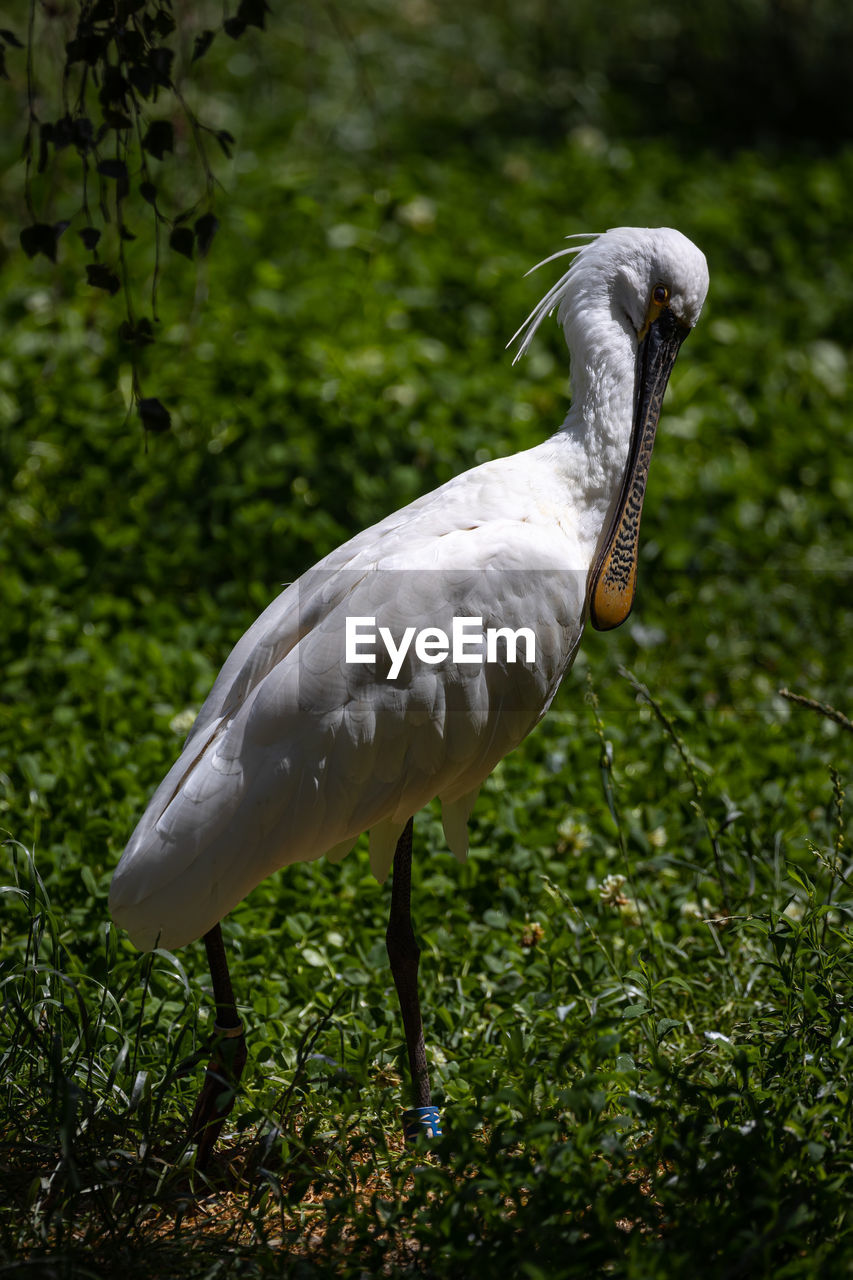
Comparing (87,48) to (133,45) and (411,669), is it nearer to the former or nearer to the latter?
(133,45)

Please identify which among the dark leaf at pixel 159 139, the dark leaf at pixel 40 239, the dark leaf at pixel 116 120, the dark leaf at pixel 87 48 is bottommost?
the dark leaf at pixel 40 239

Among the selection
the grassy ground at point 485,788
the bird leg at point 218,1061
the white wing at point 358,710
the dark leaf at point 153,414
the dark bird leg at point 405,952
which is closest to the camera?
the grassy ground at point 485,788

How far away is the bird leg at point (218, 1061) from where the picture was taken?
2820 mm

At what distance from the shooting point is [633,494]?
3582mm

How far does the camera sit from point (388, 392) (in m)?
6.45

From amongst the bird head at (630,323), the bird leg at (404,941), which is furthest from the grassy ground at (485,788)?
the bird head at (630,323)

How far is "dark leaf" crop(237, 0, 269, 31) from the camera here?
3.16m

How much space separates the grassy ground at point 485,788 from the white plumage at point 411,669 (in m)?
0.32

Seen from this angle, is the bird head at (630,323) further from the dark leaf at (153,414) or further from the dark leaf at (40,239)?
the dark leaf at (40,239)

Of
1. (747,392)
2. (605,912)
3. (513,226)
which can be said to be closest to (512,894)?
(605,912)

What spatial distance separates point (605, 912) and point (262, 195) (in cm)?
592

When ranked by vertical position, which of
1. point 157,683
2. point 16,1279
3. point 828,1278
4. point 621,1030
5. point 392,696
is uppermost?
point 392,696

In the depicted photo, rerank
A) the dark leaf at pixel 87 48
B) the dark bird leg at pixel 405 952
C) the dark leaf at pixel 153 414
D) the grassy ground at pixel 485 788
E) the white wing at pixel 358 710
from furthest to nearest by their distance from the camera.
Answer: the dark leaf at pixel 153 414, the dark bird leg at pixel 405 952, the dark leaf at pixel 87 48, the white wing at pixel 358 710, the grassy ground at pixel 485 788

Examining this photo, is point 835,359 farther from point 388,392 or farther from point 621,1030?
point 621,1030
